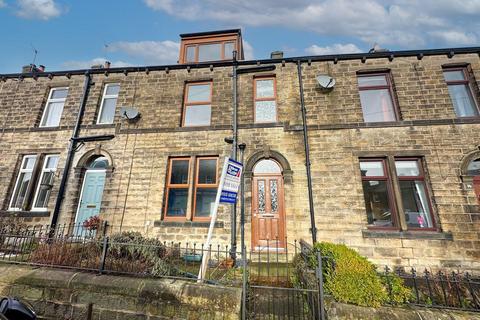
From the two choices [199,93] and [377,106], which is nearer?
[377,106]

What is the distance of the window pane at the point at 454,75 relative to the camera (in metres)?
8.57

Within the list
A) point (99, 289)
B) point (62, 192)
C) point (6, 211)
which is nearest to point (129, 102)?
point (62, 192)

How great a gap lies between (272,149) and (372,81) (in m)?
5.20

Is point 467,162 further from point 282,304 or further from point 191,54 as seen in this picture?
point 191,54

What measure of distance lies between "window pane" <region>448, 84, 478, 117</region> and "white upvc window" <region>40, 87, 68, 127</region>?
654 inches

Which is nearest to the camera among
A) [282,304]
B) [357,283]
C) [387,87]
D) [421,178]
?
[357,283]

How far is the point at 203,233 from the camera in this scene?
7.69 meters

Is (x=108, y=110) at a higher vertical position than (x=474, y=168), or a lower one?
higher

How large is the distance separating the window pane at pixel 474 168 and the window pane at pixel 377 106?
2.77 metres

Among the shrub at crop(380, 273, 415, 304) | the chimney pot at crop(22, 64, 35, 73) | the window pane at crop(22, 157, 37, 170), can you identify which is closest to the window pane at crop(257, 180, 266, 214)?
the shrub at crop(380, 273, 415, 304)

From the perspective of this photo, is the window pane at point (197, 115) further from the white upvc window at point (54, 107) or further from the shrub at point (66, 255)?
the white upvc window at point (54, 107)

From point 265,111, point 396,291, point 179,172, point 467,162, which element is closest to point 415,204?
point 467,162

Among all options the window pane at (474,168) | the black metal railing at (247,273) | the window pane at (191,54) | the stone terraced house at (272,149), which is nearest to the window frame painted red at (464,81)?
the stone terraced house at (272,149)

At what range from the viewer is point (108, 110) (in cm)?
1004
